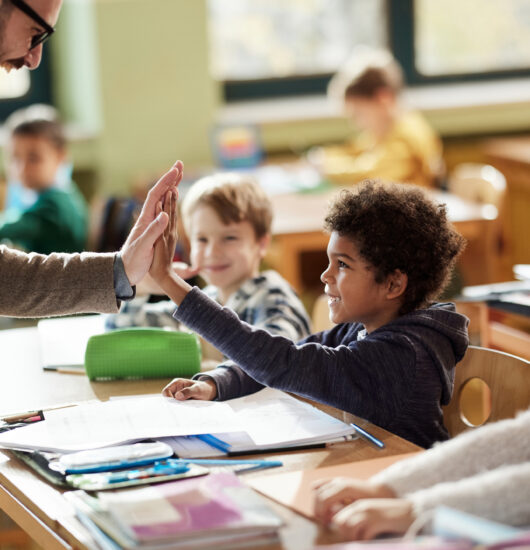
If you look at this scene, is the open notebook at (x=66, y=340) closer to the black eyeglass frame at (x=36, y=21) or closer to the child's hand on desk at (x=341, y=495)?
the black eyeglass frame at (x=36, y=21)

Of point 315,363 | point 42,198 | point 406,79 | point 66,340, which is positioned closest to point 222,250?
point 66,340

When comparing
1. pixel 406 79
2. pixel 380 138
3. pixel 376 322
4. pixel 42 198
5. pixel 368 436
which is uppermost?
pixel 406 79

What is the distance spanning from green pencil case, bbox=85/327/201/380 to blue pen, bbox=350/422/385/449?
0.42m

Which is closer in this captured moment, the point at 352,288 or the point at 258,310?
the point at 352,288

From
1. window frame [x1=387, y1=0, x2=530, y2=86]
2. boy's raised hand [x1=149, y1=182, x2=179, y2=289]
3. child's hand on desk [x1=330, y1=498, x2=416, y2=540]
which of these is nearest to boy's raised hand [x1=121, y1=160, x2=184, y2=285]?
boy's raised hand [x1=149, y1=182, x2=179, y2=289]

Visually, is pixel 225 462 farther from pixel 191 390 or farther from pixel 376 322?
pixel 376 322

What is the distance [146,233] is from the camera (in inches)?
61.7

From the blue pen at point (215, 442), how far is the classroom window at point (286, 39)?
3.87m

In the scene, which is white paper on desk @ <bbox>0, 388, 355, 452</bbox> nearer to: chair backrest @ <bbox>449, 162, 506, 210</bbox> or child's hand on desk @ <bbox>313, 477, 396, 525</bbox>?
child's hand on desk @ <bbox>313, 477, 396, 525</bbox>

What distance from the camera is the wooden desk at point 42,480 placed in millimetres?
1161

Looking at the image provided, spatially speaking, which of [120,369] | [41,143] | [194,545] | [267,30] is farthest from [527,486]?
[267,30]

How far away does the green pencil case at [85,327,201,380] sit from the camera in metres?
1.83

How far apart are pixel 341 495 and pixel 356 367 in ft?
1.32

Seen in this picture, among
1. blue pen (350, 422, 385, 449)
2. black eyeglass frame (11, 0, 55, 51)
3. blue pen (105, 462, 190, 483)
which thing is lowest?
blue pen (350, 422, 385, 449)
